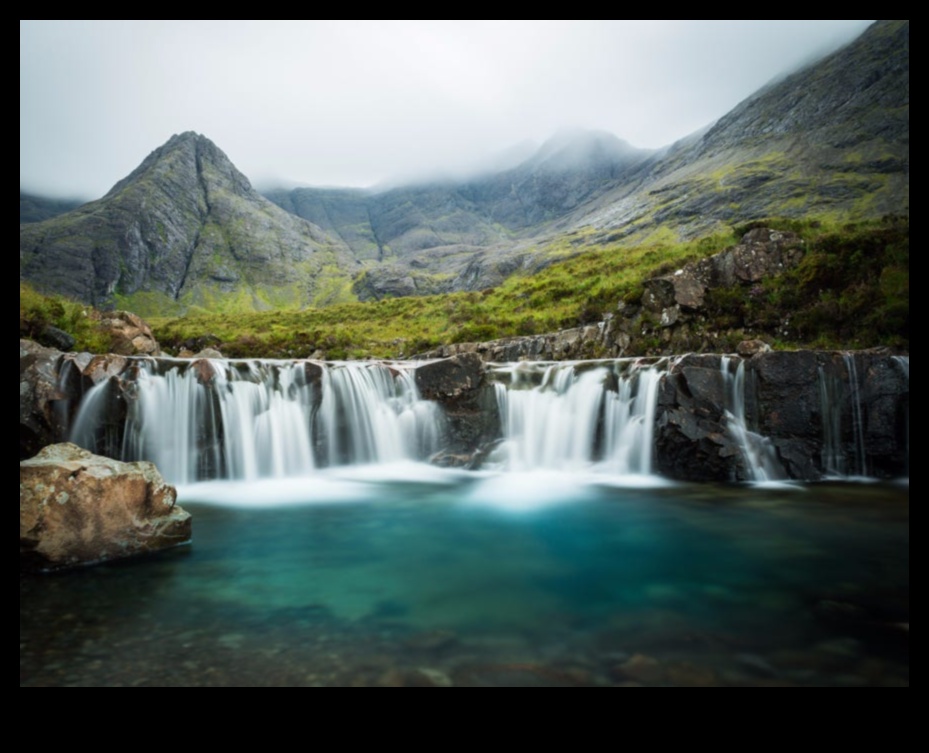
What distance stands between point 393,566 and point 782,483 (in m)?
10.2

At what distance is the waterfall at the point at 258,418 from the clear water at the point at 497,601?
12.6ft

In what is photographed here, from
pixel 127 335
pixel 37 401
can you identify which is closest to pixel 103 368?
pixel 37 401

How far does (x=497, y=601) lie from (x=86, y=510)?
5.37 m

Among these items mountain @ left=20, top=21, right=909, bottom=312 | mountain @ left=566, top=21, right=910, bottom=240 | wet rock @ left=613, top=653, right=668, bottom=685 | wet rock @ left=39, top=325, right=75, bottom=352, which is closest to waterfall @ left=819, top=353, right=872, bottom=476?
wet rock @ left=613, top=653, right=668, bottom=685

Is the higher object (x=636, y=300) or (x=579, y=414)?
(x=636, y=300)

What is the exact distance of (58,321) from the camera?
15.9 meters

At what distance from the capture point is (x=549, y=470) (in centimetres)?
1469

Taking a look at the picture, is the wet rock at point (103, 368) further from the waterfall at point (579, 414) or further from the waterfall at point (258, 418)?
the waterfall at point (579, 414)

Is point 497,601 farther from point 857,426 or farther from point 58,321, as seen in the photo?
point 58,321

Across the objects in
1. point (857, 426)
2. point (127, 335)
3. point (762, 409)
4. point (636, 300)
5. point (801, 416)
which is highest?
point (636, 300)

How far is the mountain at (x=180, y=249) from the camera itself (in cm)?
12012

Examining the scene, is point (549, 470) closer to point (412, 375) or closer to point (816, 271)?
point (412, 375)

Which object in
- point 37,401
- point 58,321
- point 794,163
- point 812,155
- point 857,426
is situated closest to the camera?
point 37,401

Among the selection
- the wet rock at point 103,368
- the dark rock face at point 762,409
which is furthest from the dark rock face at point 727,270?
→ the wet rock at point 103,368
